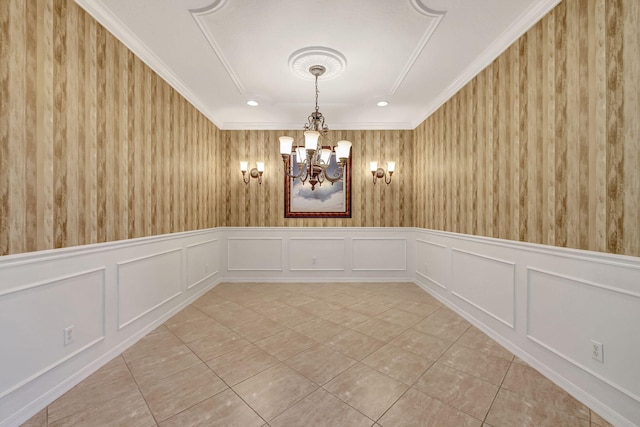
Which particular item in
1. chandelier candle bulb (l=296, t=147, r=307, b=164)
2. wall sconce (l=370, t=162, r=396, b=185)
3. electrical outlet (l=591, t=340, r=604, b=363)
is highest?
wall sconce (l=370, t=162, r=396, b=185)

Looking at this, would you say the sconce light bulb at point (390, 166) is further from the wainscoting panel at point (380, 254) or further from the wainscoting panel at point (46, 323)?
the wainscoting panel at point (46, 323)

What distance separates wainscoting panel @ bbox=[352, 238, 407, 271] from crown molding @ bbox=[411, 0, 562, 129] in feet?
8.39

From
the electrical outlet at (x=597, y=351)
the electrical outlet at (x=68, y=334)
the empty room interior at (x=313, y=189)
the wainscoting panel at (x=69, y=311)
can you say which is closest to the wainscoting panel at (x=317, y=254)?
the empty room interior at (x=313, y=189)

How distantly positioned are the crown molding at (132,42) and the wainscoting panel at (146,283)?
2144 millimetres

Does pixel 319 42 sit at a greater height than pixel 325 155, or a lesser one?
greater

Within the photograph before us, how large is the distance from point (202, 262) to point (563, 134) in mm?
4616

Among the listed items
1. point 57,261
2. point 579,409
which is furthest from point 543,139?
point 57,261

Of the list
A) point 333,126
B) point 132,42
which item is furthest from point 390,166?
point 132,42

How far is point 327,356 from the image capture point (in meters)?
2.40

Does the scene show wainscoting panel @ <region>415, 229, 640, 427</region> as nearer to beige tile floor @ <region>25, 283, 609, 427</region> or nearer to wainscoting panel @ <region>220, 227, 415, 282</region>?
beige tile floor @ <region>25, 283, 609, 427</region>

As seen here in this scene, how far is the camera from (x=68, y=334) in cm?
198

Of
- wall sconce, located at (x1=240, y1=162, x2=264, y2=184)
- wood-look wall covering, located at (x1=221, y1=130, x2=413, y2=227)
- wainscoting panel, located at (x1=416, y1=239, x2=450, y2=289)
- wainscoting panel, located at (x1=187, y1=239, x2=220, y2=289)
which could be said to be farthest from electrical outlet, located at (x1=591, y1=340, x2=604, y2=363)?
wall sconce, located at (x1=240, y1=162, x2=264, y2=184)

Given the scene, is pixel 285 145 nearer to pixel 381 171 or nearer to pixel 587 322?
pixel 381 171

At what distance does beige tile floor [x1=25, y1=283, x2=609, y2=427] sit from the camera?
5.50 ft
